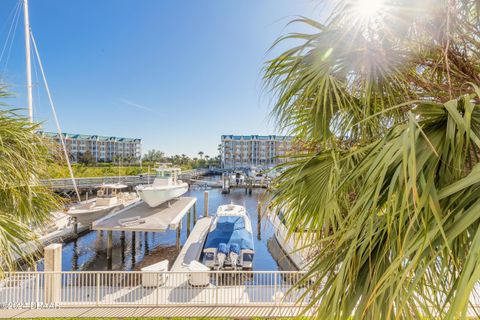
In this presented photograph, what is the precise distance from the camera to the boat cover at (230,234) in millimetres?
10039

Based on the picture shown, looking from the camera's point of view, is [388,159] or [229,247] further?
[229,247]

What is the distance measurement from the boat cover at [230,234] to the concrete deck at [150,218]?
2125mm

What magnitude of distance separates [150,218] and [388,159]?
40.6ft

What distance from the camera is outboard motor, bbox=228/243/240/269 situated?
932 cm

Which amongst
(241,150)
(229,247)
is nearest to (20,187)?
(229,247)

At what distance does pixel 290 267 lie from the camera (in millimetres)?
10367

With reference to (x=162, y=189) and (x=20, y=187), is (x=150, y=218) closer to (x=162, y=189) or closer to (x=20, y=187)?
(x=162, y=189)

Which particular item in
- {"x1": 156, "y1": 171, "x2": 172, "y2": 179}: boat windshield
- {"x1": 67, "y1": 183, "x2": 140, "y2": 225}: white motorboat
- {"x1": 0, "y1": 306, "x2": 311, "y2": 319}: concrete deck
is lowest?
{"x1": 0, "y1": 306, "x2": 311, "y2": 319}: concrete deck

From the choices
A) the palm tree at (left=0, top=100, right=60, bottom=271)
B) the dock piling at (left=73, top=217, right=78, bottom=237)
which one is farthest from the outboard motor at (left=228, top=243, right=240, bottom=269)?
the dock piling at (left=73, top=217, right=78, bottom=237)

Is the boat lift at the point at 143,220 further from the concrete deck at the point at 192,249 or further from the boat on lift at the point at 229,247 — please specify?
the boat on lift at the point at 229,247

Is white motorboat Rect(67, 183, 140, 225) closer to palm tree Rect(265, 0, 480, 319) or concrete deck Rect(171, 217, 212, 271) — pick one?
concrete deck Rect(171, 217, 212, 271)

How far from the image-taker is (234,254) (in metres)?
9.42

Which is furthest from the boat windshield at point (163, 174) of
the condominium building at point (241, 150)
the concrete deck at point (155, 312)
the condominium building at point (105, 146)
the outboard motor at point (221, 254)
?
the condominium building at point (105, 146)

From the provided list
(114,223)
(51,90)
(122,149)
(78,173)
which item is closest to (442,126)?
(114,223)
